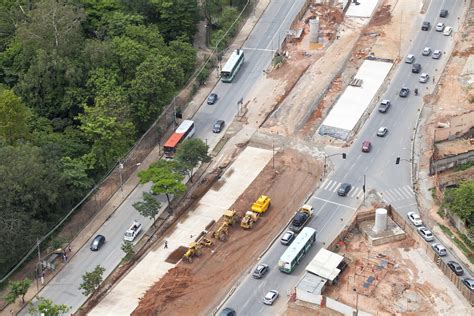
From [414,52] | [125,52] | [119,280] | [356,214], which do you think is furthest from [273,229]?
[414,52]

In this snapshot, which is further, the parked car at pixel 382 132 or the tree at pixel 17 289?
the parked car at pixel 382 132

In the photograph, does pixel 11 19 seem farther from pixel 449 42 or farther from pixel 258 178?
pixel 449 42

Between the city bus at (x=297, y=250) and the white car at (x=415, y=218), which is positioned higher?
the city bus at (x=297, y=250)

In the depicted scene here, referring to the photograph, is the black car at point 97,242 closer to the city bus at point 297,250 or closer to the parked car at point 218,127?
the city bus at point 297,250

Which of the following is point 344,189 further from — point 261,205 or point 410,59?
point 410,59

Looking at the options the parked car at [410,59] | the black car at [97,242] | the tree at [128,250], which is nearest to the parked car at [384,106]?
the parked car at [410,59]
